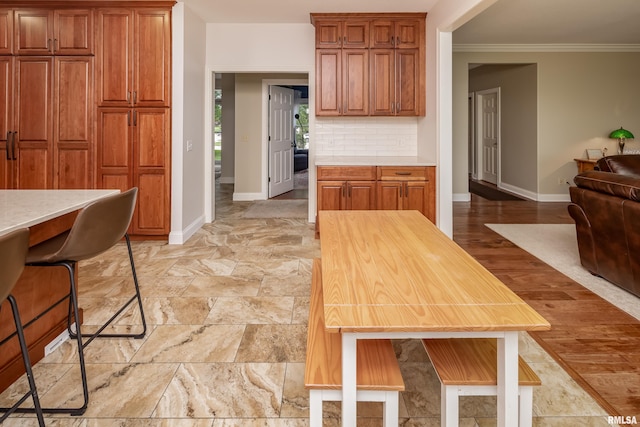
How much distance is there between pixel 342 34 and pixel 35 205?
13.4 feet

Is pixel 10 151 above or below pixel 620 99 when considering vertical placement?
below

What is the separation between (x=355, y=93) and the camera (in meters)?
5.21

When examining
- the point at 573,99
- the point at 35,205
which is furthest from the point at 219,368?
the point at 573,99

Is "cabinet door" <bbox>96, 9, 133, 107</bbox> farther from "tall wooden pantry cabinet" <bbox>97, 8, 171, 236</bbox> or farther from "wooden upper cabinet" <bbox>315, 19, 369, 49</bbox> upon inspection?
"wooden upper cabinet" <bbox>315, 19, 369, 49</bbox>

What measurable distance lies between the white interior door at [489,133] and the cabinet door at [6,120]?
320 inches

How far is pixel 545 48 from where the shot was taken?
7.15m

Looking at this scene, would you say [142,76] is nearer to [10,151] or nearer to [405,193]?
[10,151]

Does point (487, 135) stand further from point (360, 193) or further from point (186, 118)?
point (186, 118)

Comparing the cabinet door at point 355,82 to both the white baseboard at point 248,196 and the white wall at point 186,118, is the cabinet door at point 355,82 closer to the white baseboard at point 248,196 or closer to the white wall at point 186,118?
the white wall at point 186,118

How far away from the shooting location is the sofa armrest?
2930mm

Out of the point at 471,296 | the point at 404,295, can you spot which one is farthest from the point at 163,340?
the point at 471,296

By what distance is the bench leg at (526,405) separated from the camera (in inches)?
53.6

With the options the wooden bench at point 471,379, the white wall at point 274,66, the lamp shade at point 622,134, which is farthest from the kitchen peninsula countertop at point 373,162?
the lamp shade at point 622,134

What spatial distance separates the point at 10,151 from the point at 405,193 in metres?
4.28
